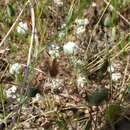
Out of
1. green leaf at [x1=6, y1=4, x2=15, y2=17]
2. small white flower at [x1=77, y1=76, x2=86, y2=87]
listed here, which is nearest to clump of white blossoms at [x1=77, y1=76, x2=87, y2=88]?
small white flower at [x1=77, y1=76, x2=86, y2=87]

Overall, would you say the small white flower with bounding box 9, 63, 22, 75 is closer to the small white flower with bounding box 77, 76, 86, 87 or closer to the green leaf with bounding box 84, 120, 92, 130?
the small white flower with bounding box 77, 76, 86, 87

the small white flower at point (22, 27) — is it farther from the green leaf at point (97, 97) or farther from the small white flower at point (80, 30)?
the green leaf at point (97, 97)

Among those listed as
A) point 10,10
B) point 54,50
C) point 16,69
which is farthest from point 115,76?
point 10,10

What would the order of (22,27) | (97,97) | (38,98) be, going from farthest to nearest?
(22,27), (38,98), (97,97)

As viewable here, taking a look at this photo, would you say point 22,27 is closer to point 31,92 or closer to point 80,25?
point 80,25

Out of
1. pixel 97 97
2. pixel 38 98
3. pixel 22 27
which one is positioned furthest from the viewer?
pixel 22 27

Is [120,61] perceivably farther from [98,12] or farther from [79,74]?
[98,12]

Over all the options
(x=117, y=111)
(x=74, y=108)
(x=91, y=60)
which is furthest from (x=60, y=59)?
(x=117, y=111)

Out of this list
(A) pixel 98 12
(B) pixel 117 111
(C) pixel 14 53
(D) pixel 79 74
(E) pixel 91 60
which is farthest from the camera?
(A) pixel 98 12

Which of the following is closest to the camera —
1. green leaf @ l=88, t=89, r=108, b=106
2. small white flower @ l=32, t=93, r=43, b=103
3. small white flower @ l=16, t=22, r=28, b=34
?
green leaf @ l=88, t=89, r=108, b=106
